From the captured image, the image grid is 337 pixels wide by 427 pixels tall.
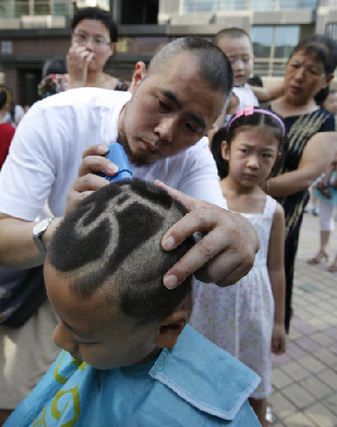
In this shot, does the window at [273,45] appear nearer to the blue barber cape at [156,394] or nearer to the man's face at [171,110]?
the man's face at [171,110]

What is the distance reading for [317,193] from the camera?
18.3ft

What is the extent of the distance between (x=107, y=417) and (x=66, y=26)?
18.5m

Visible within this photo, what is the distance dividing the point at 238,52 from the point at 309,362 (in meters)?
2.84

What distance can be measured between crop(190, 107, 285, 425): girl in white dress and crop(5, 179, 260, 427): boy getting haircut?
2.90 ft

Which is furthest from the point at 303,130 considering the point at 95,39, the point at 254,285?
the point at 95,39

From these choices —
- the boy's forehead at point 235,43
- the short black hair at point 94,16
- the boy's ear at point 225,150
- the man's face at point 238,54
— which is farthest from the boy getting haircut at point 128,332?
the short black hair at point 94,16

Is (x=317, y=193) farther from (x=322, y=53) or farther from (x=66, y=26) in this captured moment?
(x=66, y=26)

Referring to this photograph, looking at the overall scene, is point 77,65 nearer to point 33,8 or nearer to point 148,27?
point 148,27

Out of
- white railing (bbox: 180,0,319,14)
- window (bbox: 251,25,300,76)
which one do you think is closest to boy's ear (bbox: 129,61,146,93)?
white railing (bbox: 180,0,319,14)

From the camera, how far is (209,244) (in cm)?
92

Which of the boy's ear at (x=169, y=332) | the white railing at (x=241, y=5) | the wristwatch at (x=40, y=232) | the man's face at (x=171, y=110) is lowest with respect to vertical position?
the boy's ear at (x=169, y=332)

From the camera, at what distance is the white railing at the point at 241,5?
18188 mm

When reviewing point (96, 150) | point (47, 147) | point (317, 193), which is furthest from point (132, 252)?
point (317, 193)

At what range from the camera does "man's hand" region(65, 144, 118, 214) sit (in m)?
1.07
